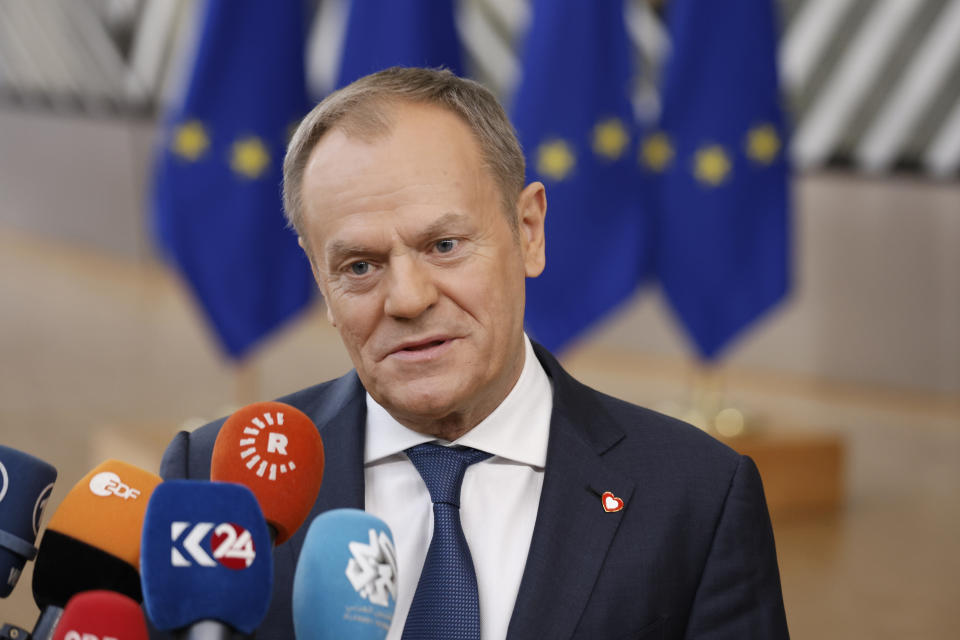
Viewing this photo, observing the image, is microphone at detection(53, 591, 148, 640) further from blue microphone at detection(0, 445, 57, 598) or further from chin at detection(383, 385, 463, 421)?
chin at detection(383, 385, 463, 421)

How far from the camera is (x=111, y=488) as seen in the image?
127 cm

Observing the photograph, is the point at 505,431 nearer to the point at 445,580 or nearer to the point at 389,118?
the point at 445,580

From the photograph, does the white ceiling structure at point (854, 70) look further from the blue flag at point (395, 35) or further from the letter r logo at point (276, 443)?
the letter r logo at point (276, 443)

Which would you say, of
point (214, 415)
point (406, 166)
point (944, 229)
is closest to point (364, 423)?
point (406, 166)

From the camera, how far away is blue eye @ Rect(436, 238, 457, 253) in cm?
163

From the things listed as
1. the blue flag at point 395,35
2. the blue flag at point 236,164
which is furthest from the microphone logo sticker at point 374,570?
the blue flag at point 236,164

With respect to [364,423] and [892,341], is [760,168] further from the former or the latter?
[364,423]

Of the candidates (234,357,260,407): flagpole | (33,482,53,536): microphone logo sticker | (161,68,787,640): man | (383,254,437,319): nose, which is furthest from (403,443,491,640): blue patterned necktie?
(234,357,260,407): flagpole

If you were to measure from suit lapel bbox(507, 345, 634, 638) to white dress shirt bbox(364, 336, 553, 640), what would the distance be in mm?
41

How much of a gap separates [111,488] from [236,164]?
5.05 m

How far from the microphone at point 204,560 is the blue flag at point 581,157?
4.89 meters

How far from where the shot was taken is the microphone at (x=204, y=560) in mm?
1076

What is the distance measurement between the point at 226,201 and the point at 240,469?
16.5 feet

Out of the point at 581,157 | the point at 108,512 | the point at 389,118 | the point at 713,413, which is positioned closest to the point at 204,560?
the point at 108,512
